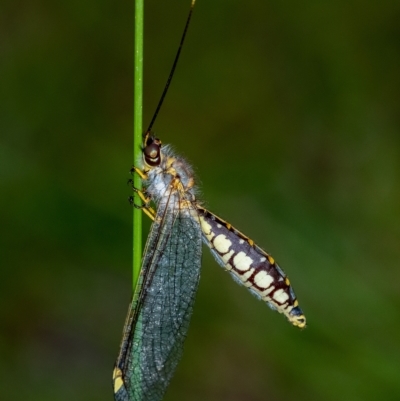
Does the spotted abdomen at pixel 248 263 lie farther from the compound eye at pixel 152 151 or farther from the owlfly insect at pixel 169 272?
the compound eye at pixel 152 151

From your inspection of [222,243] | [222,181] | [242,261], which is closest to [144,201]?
[222,243]

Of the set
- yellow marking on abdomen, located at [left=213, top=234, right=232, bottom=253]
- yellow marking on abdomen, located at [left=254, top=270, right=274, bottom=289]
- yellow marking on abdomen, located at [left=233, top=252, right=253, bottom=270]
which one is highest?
yellow marking on abdomen, located at [left=213, top=234, right=232, bottom=253]

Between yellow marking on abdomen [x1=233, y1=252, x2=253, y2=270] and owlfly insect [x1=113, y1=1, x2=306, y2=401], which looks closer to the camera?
owlfly insect [x1=113, y1=1, x2=306, y2=401]

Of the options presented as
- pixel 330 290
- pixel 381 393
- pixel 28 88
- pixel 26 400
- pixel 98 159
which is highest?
pixel 28 88

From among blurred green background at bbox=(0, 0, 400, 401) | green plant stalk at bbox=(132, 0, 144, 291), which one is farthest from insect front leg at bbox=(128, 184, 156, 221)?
blurred green background at bbox=(0, 0, 400, 401)

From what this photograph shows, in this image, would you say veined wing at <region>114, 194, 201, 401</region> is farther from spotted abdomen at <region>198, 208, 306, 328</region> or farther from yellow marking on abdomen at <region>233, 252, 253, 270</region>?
yellow marking on abdomen at <region>233, 252, 253, 270</region>

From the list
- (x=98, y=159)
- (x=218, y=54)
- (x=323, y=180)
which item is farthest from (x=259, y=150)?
(x=98, y=159)

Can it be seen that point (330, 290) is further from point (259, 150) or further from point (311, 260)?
point (259, 150)

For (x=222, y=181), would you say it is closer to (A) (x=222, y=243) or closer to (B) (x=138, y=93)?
(A) (x=222, y=243)
